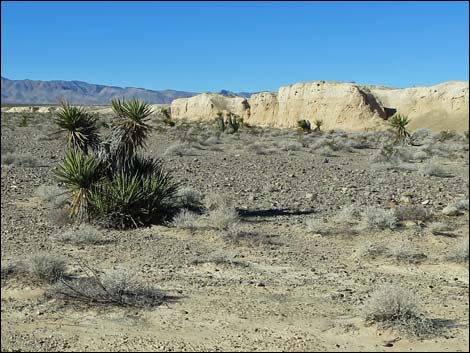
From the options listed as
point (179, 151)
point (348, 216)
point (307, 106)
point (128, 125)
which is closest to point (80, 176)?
point (128, 125)

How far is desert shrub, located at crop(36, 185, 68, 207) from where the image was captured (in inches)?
470

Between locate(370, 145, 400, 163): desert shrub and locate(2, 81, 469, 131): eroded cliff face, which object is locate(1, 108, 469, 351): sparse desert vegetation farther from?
locate(2, 81, 469, 131): eroded cliff face

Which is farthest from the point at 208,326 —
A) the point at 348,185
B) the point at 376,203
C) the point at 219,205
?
the point at 348,185

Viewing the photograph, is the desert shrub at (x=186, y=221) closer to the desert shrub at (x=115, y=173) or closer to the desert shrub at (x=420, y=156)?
the desert shrub at (x=115, y=173)

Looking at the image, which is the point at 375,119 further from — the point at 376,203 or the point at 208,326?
the point at 208,326

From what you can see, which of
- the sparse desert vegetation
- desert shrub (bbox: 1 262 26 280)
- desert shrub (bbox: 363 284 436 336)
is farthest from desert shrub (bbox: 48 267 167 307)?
desert shrub (bbox: 363 284 436 336)

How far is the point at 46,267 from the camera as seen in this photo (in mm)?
7504

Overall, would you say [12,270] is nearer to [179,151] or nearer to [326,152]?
[179,151]

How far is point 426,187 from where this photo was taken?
1633 centimetres

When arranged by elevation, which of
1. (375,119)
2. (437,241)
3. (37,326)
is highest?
(375,119)

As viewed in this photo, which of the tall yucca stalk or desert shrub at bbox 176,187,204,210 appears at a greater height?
the tall yucca stalk

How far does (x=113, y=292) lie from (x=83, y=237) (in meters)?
2.97

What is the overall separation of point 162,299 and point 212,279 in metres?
1.12

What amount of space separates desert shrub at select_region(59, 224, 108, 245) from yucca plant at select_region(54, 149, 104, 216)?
48.6 inches
